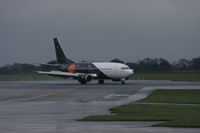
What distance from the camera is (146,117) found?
24469 mm

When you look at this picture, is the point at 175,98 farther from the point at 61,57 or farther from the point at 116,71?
the point at 61,57

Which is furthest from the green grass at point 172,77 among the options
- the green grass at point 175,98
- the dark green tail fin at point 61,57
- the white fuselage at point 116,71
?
the green grass at point 175,98

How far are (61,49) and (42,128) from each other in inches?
3113

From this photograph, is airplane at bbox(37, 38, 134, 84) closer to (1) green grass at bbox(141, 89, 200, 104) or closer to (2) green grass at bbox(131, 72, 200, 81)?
(2) green grass at bbox(131, 72, 200, 81)

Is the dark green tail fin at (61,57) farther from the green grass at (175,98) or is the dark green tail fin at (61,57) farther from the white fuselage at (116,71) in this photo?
the green grass at (175,98)

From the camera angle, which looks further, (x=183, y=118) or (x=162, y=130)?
(x=183, y=118)

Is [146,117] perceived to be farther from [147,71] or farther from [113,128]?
[147,71]

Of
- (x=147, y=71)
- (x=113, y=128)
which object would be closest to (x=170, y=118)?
(x=113, y=128)

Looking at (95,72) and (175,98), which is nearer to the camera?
(175,98)

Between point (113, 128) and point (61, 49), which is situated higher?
point (61, 49)

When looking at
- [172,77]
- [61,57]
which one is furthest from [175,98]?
[172,77]

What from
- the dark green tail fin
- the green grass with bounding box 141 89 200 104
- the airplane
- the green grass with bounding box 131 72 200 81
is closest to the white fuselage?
the airplane

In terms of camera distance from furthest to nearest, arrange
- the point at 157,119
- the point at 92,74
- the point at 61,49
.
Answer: the point at 61,49 → the point at 92,74 → the point at 157,119

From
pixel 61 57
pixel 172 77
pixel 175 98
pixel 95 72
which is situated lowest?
pixel 175 98
